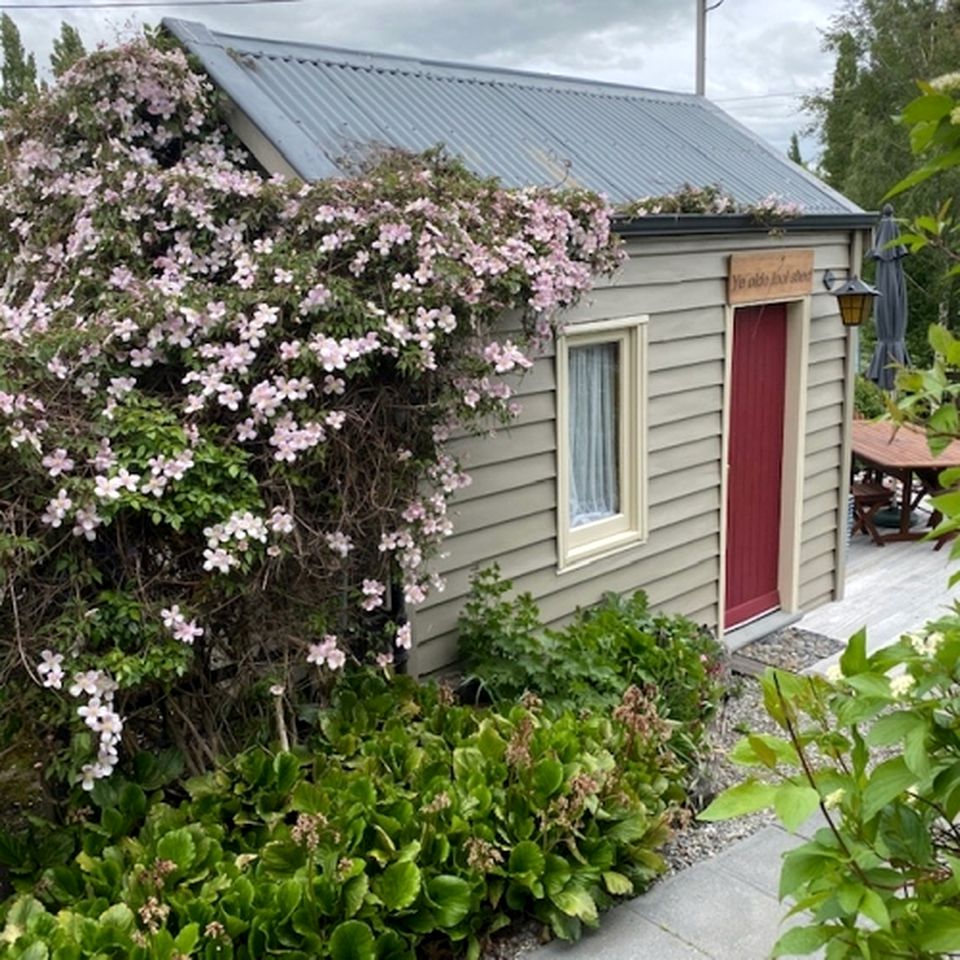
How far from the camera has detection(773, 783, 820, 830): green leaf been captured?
1.28 m

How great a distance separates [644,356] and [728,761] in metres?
2.78

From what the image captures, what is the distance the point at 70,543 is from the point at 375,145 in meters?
2.38

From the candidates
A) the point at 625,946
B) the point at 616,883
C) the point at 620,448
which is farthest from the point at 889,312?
the point at 625,946

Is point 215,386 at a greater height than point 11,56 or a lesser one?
lesser

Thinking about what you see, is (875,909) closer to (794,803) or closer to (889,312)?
(794,803)

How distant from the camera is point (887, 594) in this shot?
7371mm

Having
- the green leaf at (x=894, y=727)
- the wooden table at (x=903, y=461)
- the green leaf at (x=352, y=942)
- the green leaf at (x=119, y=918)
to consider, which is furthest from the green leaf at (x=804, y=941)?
the wooden table at (x=903, y=461)

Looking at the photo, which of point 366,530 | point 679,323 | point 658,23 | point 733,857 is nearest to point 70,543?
point 366,530

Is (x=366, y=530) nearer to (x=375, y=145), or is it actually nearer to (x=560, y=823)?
(x=560, y=823)

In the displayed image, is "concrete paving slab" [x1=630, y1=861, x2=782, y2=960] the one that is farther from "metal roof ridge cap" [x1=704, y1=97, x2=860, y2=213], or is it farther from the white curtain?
"metal roof ridge cap" [x1=704, y1=97, x2=860, y2=213]

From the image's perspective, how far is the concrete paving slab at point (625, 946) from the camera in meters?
3.12

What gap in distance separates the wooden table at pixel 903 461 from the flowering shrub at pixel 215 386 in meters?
5.38

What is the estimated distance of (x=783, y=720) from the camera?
147 cm

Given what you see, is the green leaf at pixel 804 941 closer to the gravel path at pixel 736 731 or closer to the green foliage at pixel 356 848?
the gravel path at pixel 736 731
